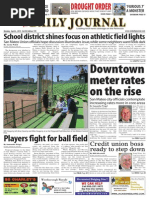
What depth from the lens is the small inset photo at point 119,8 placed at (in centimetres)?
271

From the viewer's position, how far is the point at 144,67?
→ 2.68m

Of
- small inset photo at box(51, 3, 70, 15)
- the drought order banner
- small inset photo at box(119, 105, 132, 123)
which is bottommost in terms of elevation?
the drought order banner

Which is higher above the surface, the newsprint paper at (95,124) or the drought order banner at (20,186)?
the newsprint paper at (95,124)

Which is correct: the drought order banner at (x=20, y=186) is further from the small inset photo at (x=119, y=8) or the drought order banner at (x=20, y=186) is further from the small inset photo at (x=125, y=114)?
the small inset photo at (x=119, y=8)

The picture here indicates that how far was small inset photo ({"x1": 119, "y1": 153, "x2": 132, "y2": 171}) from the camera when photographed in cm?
264

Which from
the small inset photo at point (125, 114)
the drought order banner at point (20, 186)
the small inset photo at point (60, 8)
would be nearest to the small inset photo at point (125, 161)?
the small inset photo at point (125, 114)

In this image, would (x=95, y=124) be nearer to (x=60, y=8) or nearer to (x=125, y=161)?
(x=125, y=161)

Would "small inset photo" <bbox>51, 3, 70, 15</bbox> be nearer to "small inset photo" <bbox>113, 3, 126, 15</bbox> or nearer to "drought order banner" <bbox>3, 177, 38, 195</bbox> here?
"small inset photo" <bbox>113, 3, 126, 15</bbox>

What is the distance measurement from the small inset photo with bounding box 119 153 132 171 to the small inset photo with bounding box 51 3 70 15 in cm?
315

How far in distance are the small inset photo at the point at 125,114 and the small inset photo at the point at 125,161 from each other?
0.69m

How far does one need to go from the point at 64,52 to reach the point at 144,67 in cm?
170

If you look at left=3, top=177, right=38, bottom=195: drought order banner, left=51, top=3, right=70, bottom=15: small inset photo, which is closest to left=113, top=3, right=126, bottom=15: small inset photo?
left=51, top=3, right=70, bottom=15: small inset photo

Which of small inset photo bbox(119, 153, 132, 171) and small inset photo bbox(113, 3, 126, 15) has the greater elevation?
small inset photo bbox(113, 3, 126, 15)

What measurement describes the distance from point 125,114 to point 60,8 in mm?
2570
